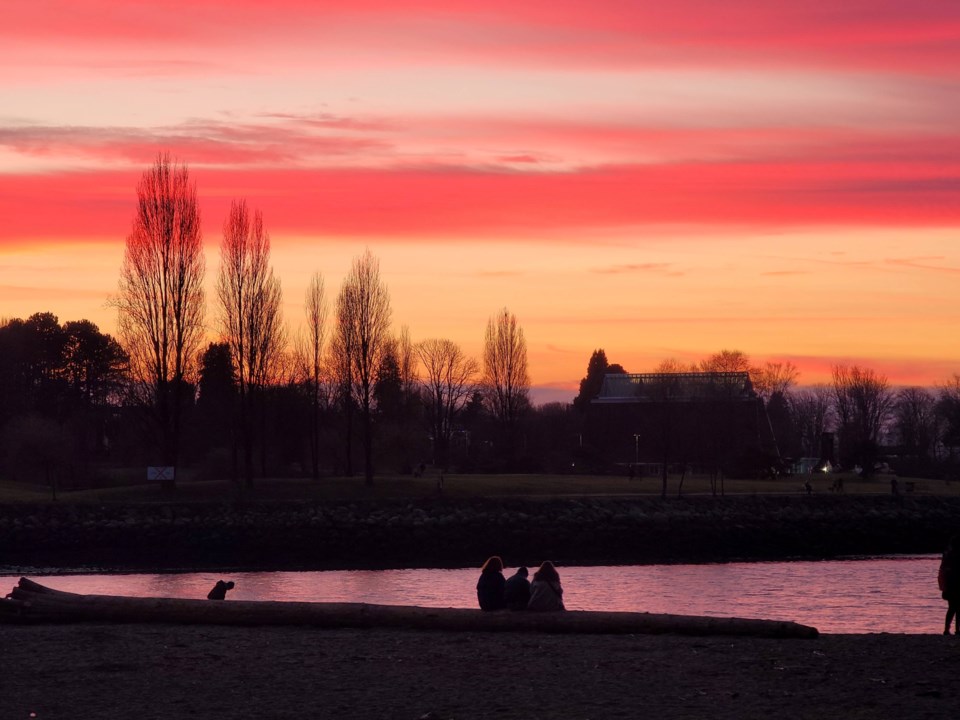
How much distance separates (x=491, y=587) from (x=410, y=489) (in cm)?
4655

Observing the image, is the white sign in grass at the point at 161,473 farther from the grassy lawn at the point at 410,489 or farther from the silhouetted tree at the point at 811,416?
the silhouetted tree at the point at 811,416

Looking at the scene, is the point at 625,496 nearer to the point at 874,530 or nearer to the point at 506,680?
the point at 874,530

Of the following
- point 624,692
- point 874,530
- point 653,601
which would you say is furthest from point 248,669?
point 874,530

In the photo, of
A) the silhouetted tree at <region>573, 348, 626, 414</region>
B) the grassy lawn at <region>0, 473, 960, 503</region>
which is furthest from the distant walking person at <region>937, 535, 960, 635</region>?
the silhouetted tree at <region>573, 348, 626, 414</region>

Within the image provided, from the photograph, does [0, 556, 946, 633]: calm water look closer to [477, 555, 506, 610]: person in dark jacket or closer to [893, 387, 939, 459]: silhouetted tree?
[477, 555, 506, 610]: person in dark jacket

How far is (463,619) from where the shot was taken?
1919 cm

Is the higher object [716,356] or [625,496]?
[716,356]

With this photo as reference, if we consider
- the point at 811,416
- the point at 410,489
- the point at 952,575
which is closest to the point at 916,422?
the point at 811,416

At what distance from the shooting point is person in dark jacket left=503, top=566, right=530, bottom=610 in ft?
65.3

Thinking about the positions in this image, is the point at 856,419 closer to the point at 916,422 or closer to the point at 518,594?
the point at 916,422

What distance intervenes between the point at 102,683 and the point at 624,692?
622cm

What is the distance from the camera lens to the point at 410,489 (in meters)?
66.2

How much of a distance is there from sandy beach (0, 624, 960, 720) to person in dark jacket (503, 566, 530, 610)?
115cm

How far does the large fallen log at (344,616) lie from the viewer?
738 inches
